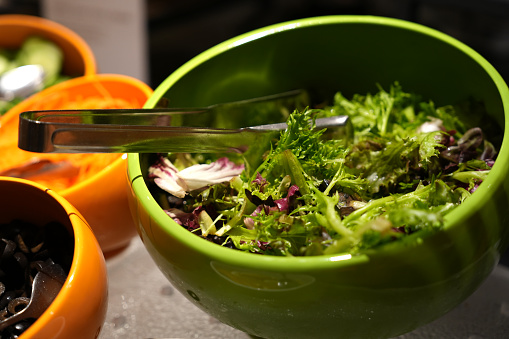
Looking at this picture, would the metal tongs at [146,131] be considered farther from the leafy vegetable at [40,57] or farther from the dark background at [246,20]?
the dark background at [246,20]

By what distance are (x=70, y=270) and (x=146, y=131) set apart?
192mm

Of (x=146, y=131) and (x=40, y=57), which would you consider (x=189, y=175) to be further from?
(x=40, y=57)

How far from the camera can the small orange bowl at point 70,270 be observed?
62 centimetres

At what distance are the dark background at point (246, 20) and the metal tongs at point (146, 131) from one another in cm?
81

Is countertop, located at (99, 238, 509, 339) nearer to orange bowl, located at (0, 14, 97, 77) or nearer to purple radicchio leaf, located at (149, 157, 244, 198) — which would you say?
purple radicchio leaf, located at (149, 157, 244, 198)

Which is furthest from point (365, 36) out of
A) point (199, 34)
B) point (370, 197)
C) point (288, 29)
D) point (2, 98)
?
point (199, 34)

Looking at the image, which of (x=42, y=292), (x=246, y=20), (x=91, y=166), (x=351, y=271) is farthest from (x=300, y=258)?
(x=246, y=20)

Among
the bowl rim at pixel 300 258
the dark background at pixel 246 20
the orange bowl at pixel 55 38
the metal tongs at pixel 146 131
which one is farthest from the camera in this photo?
the dark background at pixel 246 20

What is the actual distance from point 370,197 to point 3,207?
0.50 meters

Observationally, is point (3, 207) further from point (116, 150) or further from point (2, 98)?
point (2, 98)

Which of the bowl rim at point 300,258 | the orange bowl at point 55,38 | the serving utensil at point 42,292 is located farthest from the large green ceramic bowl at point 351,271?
the orange bowl at point 55,38

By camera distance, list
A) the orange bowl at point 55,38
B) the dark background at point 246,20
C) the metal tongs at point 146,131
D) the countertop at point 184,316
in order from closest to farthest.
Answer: the metal tongs at point 146,131
the countertop at point 184,316
the orange bowl at point 55,38
the dark background at point 246,20

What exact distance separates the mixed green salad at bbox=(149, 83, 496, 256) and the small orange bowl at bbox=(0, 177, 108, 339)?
A: 0.12 m

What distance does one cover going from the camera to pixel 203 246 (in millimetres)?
607
